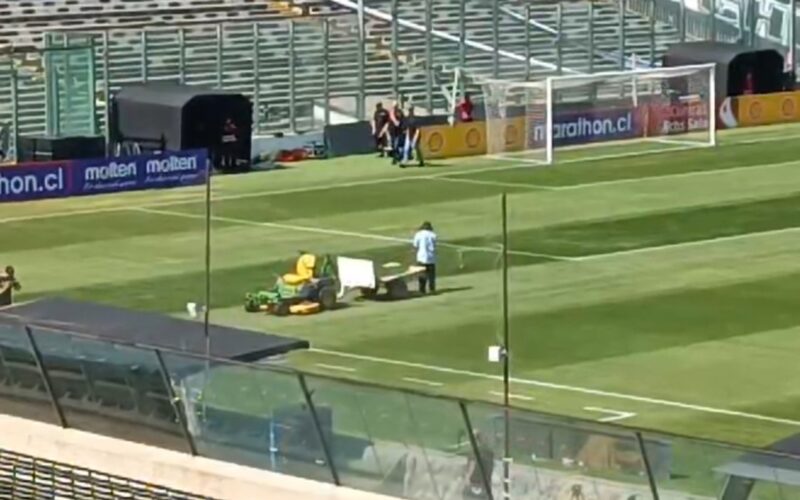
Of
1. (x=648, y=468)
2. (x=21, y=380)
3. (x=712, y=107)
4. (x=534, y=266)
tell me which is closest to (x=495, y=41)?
(x=712, y=107)

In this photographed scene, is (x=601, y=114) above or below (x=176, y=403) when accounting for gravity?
below

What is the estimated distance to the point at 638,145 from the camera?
56.9 m

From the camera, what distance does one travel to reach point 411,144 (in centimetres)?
5338

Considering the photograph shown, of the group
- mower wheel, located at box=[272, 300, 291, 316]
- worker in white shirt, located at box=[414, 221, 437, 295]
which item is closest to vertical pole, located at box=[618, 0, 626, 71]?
worker in white shirt, located at box=[414, 221, 437, 295]

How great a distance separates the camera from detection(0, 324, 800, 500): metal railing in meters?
16.7

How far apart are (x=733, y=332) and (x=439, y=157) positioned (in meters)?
23.3

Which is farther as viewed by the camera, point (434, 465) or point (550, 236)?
point (550, 236)

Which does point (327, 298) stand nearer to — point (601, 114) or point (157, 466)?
point (157, 466)

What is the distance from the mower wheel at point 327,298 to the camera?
113 ft

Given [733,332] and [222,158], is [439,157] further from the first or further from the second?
[733,332]

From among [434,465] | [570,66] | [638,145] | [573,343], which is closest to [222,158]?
[638,145]

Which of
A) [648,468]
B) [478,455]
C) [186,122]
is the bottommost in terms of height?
[186,122]

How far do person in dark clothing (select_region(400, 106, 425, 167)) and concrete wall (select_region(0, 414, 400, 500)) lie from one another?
3265 cm

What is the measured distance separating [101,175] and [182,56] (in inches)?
345
